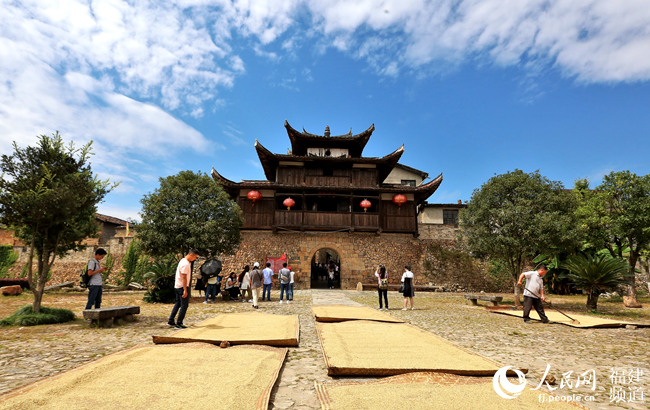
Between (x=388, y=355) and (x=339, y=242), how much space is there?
18.2 metres

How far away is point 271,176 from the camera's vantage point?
27.2 metres

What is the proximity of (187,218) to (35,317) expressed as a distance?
22.6 feet

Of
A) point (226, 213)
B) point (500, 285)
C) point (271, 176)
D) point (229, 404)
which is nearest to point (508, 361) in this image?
point (229, 404)

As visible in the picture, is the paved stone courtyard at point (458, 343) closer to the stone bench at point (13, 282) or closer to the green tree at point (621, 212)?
the green tree at point (621, 212)

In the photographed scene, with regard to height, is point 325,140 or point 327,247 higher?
point 325,140

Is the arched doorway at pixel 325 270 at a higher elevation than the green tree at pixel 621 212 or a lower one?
lower

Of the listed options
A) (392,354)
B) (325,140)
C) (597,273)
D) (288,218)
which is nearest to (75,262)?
(288,218)

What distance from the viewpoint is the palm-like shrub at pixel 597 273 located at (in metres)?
10.9

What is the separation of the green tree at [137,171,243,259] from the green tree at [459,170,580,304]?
405 inches

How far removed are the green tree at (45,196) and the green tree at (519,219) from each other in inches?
502

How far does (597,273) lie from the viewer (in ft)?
36.4

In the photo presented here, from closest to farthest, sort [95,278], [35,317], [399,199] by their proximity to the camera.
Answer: [35,317], [95,278], [399,199]

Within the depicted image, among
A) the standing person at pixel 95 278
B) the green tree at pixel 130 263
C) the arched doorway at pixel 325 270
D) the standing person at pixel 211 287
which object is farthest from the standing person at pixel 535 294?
the green tree at pixel 130 263

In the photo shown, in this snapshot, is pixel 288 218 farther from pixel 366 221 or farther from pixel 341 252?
pixel 366 221
